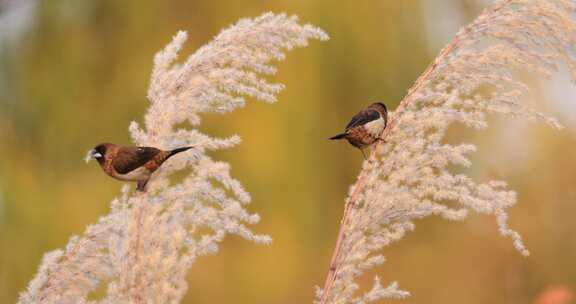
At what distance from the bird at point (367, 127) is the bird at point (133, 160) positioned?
0.42 meters

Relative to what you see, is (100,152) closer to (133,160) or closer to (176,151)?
(133,160)

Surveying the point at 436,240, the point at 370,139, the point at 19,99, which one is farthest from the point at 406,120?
the point at 19,99

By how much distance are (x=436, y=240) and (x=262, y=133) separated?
4.37ft

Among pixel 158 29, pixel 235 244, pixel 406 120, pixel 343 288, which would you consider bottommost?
pixel 343 288

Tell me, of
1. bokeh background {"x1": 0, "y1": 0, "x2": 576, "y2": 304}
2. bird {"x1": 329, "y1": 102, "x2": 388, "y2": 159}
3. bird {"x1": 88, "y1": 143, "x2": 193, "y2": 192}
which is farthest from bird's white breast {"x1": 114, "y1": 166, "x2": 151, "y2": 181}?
bokeh background {"x1": 0, "y1": 0, "x2": 576, "y2": 304}

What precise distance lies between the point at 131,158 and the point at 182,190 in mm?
178

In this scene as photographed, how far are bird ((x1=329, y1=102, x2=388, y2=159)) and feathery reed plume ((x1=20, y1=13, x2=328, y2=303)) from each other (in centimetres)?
29

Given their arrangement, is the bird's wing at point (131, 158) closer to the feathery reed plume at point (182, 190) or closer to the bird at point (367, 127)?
the feathery reed plume at point (182, 190)

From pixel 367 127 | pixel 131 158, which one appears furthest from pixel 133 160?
pixel 367 127

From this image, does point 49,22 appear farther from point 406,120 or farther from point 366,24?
point 406,120

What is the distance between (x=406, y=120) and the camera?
1.58 metres

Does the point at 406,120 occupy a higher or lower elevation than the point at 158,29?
lower

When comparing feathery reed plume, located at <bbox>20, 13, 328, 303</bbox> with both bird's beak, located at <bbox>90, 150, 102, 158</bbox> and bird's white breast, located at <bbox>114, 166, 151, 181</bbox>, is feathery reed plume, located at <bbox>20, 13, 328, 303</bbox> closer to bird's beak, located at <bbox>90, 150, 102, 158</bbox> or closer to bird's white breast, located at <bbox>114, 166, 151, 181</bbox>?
bird's white breast, located at <bbox>114, 166, 151, 181</bbox>

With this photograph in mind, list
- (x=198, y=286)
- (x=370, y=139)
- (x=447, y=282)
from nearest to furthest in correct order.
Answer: (x=370, y=139) → (x=198, y=286) → (x=447, y=282)
